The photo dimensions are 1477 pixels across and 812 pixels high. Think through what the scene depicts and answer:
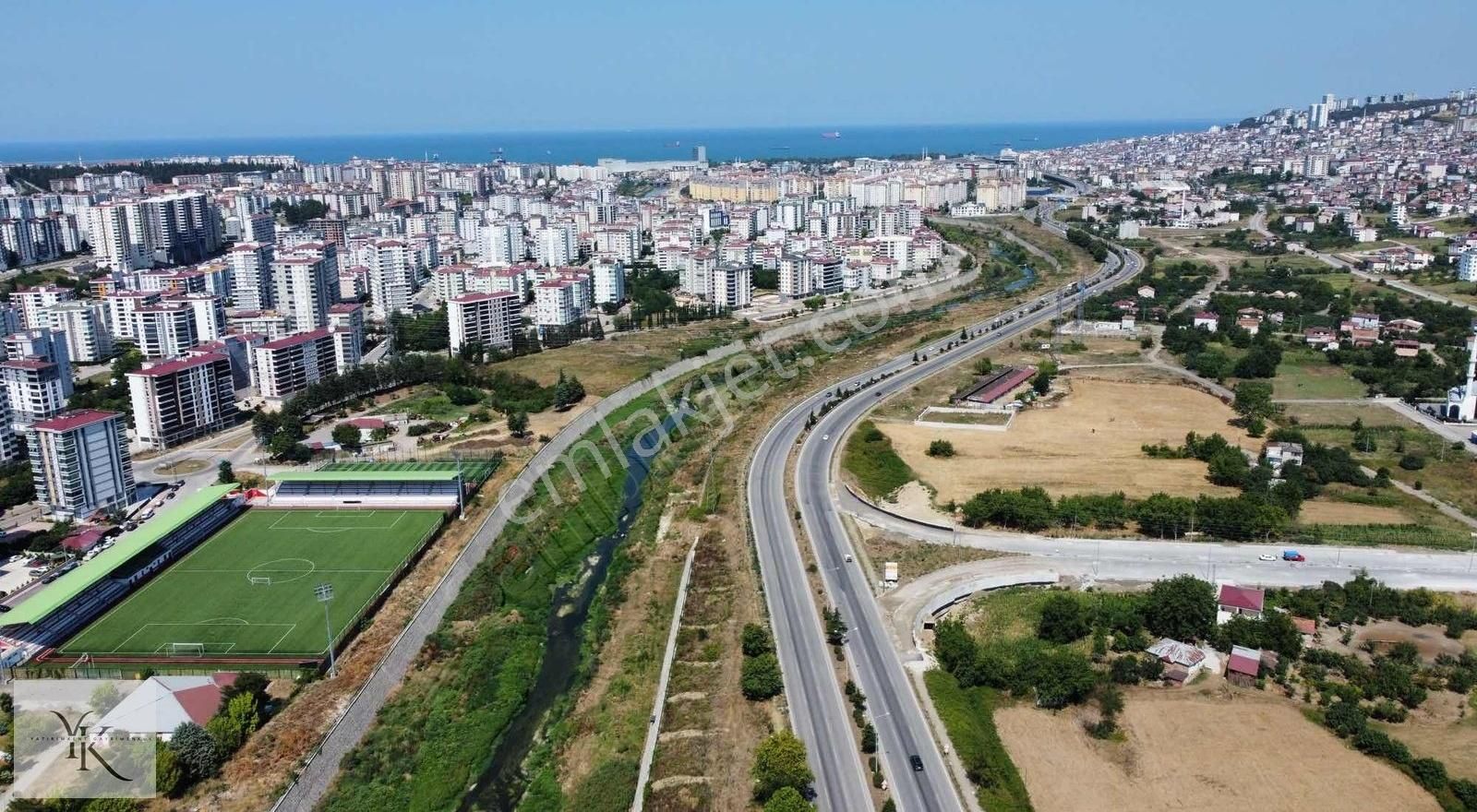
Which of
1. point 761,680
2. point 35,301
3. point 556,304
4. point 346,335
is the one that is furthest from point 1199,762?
point 35,301

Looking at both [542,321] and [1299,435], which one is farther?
[542,321]

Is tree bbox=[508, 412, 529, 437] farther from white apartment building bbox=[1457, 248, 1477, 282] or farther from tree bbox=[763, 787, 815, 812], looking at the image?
white apartment building bbox=[1457, 248, 1477, 282]

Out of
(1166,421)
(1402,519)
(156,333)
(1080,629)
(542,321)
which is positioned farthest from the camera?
(542,321)

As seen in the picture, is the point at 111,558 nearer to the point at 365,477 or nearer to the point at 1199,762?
the point at 365,477

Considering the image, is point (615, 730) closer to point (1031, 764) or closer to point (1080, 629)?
point (1031, 764)

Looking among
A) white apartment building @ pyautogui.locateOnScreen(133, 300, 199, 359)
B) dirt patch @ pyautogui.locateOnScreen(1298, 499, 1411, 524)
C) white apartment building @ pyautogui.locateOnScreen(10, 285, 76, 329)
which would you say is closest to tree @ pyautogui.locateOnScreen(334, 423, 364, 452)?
white apartment building @ pyautogui.locateOnScreen(133, 300, 199, 359)

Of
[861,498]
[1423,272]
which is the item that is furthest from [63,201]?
[1423,272]
